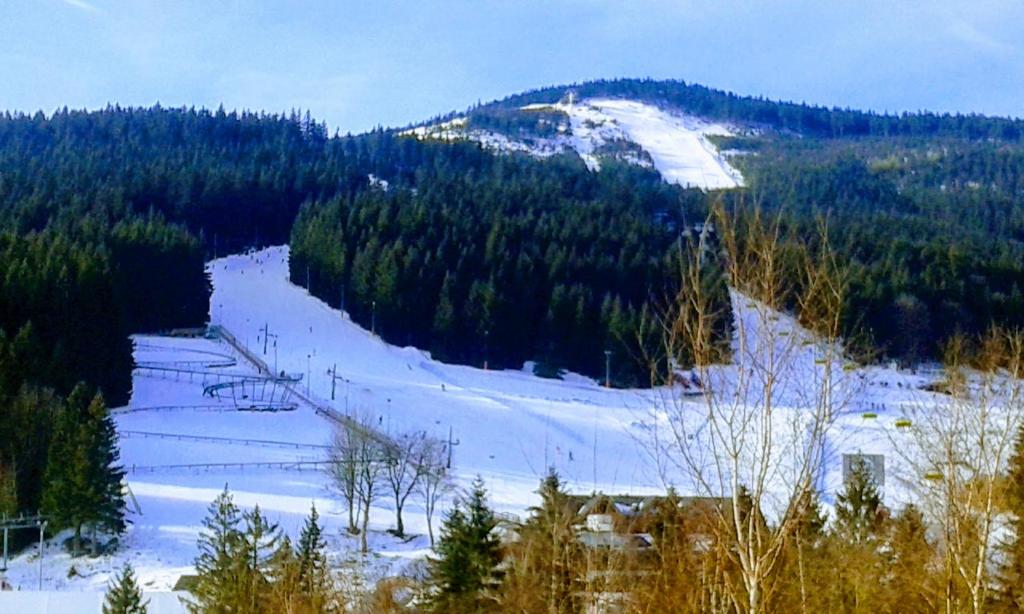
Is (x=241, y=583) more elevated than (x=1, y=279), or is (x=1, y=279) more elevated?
(x=1, y=279)

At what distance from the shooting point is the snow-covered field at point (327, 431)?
A: 1254 inches

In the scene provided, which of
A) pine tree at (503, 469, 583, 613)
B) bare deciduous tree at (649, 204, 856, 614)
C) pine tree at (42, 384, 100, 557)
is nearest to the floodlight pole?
pine tree at (42, 384, 100, 557)

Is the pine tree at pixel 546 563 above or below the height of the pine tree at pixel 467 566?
above

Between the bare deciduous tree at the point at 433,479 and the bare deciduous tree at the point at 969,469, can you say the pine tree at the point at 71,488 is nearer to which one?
the bare deciduous tree at the point at 433,479

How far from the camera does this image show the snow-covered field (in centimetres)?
3186

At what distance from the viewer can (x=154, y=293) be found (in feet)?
214

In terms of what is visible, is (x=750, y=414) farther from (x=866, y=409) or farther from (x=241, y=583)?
(x=866, y=409)

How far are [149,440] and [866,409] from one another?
3498 centimetres

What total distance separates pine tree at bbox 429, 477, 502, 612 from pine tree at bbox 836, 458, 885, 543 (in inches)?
267

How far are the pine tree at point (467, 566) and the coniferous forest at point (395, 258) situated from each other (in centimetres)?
1748

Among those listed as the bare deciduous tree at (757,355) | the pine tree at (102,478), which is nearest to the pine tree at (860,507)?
the bare deciduous tree at (757,355)

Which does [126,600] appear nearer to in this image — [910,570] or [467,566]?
[467,566]

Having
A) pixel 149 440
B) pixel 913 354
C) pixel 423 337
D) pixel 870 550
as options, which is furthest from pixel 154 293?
pixel 870 550

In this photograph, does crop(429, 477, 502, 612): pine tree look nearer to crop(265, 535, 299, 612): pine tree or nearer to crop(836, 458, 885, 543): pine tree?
crop(265, 535, 299, 612): pine tree
